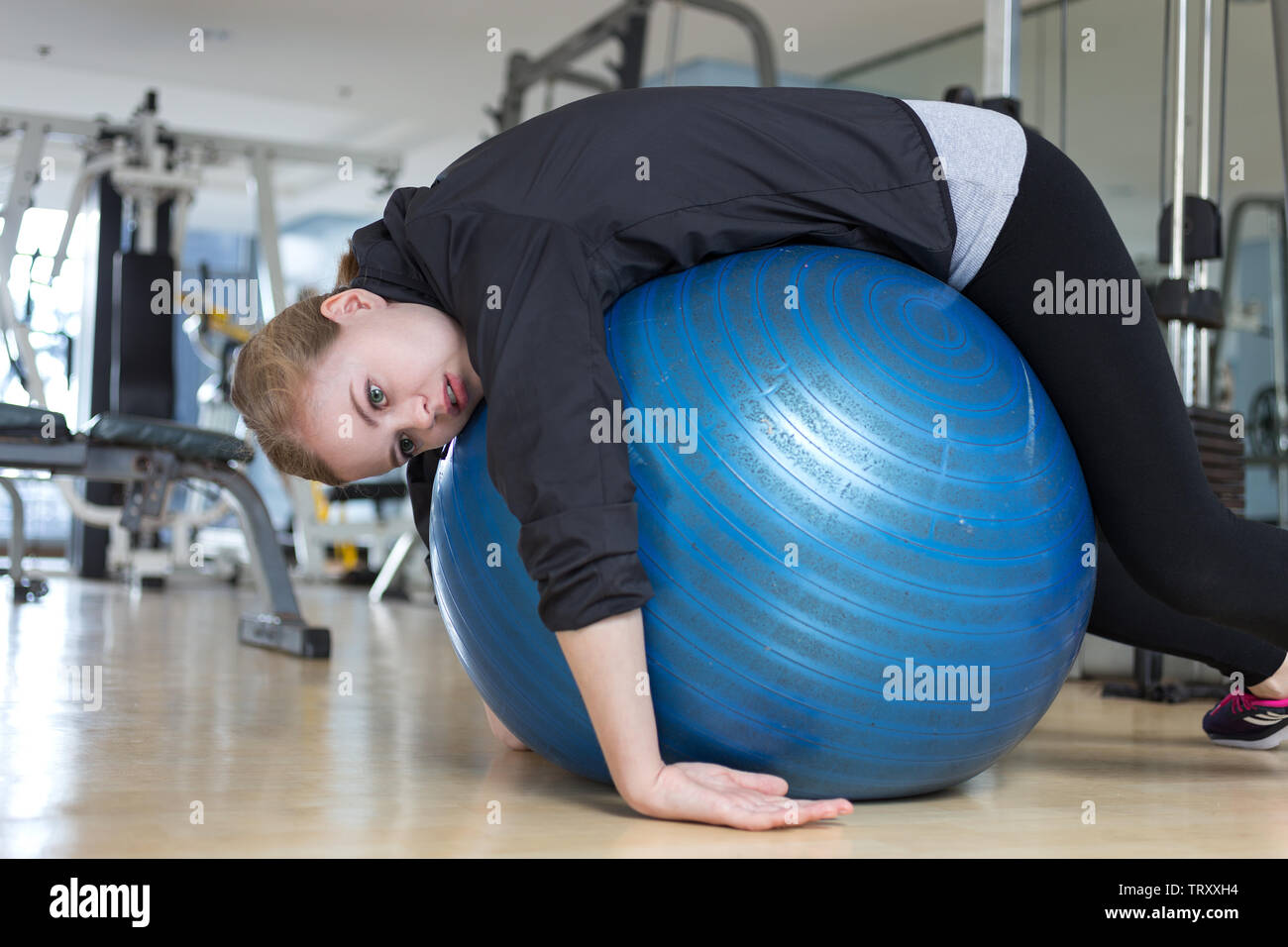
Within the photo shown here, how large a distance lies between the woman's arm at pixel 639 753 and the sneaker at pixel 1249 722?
34.7 inches

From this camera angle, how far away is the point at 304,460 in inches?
53.3

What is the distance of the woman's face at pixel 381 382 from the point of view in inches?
50.4

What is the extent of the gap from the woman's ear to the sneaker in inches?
52.0

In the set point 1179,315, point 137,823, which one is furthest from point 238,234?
point 137,823

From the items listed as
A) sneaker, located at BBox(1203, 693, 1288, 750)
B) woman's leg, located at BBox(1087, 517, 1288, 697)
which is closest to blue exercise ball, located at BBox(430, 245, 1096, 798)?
woman's leg, located at BBox(1087, 517, 1288, 697)

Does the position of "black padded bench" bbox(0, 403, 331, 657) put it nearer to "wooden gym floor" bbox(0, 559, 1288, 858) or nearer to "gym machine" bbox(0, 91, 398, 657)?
"gym machine" bbox(0, 91, 398, 657)

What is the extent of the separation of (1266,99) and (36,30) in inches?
247

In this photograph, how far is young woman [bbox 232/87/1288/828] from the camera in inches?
44.9

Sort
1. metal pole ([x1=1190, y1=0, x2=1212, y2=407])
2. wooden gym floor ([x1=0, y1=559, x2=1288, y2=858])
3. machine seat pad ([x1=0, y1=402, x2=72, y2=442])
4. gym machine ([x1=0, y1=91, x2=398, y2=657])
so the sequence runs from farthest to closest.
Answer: gym machine ([x1=0, y1=91, x2=398, y2=657])
machine seat pad ([x1=0, y1=402, x2=72, y2=442])
metal pole ([x1=1190, y1=0, x2=1212, y2=407])
wooden gym floor ([x1=0, y1=559, x2=1288, y2=858])

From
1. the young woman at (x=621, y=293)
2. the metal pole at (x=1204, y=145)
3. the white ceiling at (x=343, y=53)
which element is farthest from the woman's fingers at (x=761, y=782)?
the white ceiling at (x=343, y=53)

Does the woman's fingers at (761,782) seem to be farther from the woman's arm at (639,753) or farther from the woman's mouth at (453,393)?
the woman's mouth at (453,393)

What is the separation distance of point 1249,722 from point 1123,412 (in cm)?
68

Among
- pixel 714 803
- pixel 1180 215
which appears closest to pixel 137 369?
pixel 1180 215

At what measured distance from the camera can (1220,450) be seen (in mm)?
2459
